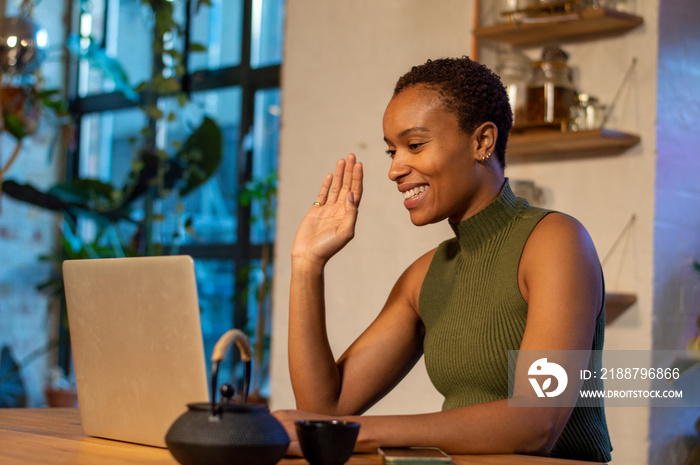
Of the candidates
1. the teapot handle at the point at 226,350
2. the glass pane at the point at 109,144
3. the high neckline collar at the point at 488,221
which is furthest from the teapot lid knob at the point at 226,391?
the glass pane at the point at 109,144

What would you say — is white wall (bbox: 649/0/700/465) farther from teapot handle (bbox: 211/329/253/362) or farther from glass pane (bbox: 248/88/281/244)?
glass pane (bbox: 248/88/281/244)

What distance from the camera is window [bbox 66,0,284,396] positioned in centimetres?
464

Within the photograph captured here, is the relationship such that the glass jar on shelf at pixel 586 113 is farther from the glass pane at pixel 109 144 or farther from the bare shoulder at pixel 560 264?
the glass pane at pixel 109 144

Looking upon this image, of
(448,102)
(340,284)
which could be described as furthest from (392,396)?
(448,102)

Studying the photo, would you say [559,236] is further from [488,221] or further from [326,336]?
[326,336]

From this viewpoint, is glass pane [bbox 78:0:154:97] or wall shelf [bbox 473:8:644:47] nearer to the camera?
wall shelf [bbox 473:8:644:47]

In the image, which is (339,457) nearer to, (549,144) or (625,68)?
(549,144)

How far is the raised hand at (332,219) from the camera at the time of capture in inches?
65.2

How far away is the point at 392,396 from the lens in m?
2.78

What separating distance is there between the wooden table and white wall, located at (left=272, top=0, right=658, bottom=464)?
1254 mm

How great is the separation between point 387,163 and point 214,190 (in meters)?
2.22

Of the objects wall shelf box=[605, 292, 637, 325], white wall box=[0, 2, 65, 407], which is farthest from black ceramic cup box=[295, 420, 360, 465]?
white wall box=[0, 2, 65, 407]

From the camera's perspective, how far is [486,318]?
1.59 metres

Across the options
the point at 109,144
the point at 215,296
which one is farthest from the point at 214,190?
the point at 109,144
